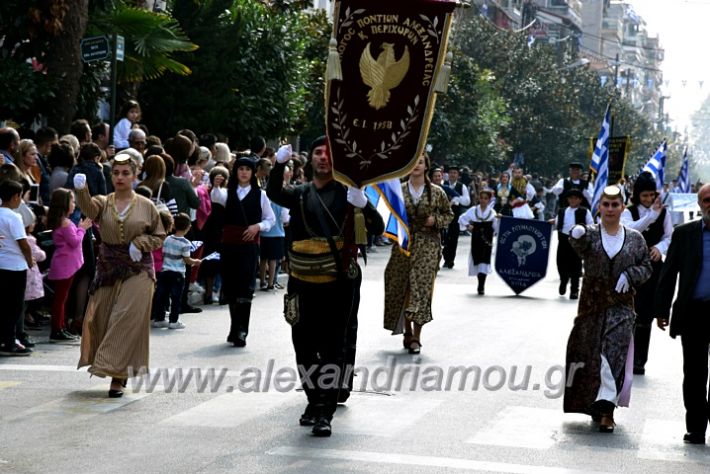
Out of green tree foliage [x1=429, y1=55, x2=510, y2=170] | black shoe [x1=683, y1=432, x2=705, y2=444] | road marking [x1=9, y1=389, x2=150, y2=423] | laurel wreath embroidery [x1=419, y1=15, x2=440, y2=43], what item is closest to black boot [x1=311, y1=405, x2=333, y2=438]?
road marking [x1=9, y1=389, x2=150, y2=423]

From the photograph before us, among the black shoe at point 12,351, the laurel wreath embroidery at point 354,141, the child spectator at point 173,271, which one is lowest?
the black shoe at point 12,351

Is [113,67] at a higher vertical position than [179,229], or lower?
higher

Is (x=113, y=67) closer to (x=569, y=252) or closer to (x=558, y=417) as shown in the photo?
(x=569, y=252)

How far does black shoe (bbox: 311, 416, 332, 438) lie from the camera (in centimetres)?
894

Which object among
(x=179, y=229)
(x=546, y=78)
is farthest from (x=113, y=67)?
(x=546, y=78)

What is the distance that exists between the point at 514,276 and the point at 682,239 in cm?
1084

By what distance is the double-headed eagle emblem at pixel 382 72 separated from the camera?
9844 millimetres

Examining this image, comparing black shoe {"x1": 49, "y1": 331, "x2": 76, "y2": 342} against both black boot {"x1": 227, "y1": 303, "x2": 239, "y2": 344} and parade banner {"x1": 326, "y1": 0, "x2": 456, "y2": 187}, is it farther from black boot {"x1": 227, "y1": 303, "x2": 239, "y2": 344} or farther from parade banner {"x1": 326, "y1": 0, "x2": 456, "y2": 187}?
parade banner {"x1": 326, "y1": 0, "x2": 456, "y2": 187}

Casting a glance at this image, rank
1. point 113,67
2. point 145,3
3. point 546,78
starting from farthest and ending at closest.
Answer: point 546,78 → point 145,3 → point 113,67

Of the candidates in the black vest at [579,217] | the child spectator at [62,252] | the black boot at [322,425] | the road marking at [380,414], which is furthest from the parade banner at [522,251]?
the black boot at [322,425]

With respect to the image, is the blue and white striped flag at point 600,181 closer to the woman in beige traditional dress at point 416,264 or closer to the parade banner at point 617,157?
the parade banner at point 617,157

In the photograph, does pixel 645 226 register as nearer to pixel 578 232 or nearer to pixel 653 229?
pixel 653 229

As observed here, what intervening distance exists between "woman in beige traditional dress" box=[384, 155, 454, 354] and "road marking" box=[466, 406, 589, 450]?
3.06 m

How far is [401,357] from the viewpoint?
42.4ft
